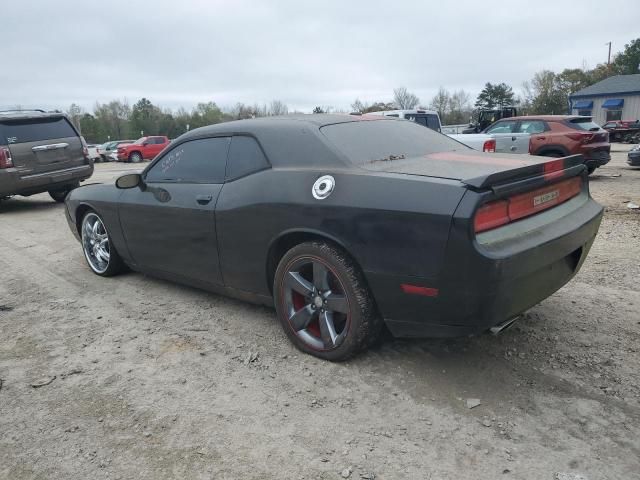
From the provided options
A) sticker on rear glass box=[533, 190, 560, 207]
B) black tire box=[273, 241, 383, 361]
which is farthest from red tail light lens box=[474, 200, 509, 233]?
black tire box=[273, 241, 383, 361]

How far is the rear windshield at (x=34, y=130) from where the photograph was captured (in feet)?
29.6

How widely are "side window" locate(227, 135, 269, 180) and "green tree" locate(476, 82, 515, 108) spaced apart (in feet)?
245

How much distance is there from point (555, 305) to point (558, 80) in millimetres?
60573

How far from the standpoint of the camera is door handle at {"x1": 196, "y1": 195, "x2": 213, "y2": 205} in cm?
370

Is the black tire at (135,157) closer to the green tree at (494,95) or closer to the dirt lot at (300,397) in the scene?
the dirt lot at (300,397)

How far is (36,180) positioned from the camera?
9156 mm

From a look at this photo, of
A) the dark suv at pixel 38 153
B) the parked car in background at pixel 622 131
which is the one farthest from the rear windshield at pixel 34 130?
the parked car in background at pixel 622 131

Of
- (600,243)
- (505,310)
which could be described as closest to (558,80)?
(600,243)

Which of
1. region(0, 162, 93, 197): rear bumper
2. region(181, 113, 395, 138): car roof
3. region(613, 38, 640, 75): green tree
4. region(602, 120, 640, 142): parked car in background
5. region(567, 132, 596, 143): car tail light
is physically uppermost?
region(613, 38, 640, 75): green tree

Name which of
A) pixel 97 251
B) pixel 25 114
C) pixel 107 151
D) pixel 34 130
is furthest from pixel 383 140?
pixel 107 151

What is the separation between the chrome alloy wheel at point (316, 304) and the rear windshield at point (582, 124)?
9.69 meters

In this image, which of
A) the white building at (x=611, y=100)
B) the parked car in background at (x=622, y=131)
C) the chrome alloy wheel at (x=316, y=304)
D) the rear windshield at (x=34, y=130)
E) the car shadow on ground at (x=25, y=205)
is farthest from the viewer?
the white building at (x=611, y=100)

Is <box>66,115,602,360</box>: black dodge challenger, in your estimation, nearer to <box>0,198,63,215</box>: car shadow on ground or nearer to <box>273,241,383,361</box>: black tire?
<box>273,241,383,361</box>: black tire

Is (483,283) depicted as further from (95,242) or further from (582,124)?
(582,124)
